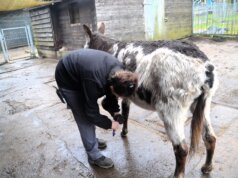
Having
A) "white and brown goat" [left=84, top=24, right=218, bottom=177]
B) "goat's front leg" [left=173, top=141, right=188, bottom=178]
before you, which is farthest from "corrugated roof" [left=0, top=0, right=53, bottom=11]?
"goat's front leg" [left=173, top=141, right=188, bottom=178]

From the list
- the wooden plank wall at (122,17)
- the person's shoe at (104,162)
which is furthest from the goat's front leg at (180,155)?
the wooden plank wall at (122,17)

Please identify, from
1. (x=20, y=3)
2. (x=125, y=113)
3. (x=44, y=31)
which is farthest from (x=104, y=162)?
(x=20, y=3)

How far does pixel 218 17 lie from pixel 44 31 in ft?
26.1

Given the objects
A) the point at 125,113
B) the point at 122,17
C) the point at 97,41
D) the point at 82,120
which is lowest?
the point at 125,113

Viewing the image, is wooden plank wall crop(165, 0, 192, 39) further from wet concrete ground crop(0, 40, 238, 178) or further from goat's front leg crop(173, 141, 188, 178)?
goat's front leg crop(173, 141, 188, 178)

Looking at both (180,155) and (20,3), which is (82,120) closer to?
(180,155)

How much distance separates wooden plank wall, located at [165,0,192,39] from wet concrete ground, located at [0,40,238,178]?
6.11 m

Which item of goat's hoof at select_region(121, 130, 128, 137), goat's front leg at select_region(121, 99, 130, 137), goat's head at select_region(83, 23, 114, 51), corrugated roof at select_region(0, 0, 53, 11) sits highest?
corrugated roof at select_region(0, 0, 53, 11)

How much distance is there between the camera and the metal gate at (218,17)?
9.50m

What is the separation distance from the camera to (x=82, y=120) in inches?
90.1

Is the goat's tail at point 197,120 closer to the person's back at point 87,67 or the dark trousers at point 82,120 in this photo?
the person's back at point 87,67

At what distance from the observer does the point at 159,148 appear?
2611mm

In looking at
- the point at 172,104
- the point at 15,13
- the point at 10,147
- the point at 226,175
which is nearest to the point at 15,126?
the point at 10,147

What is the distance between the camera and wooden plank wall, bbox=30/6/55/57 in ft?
29.6
